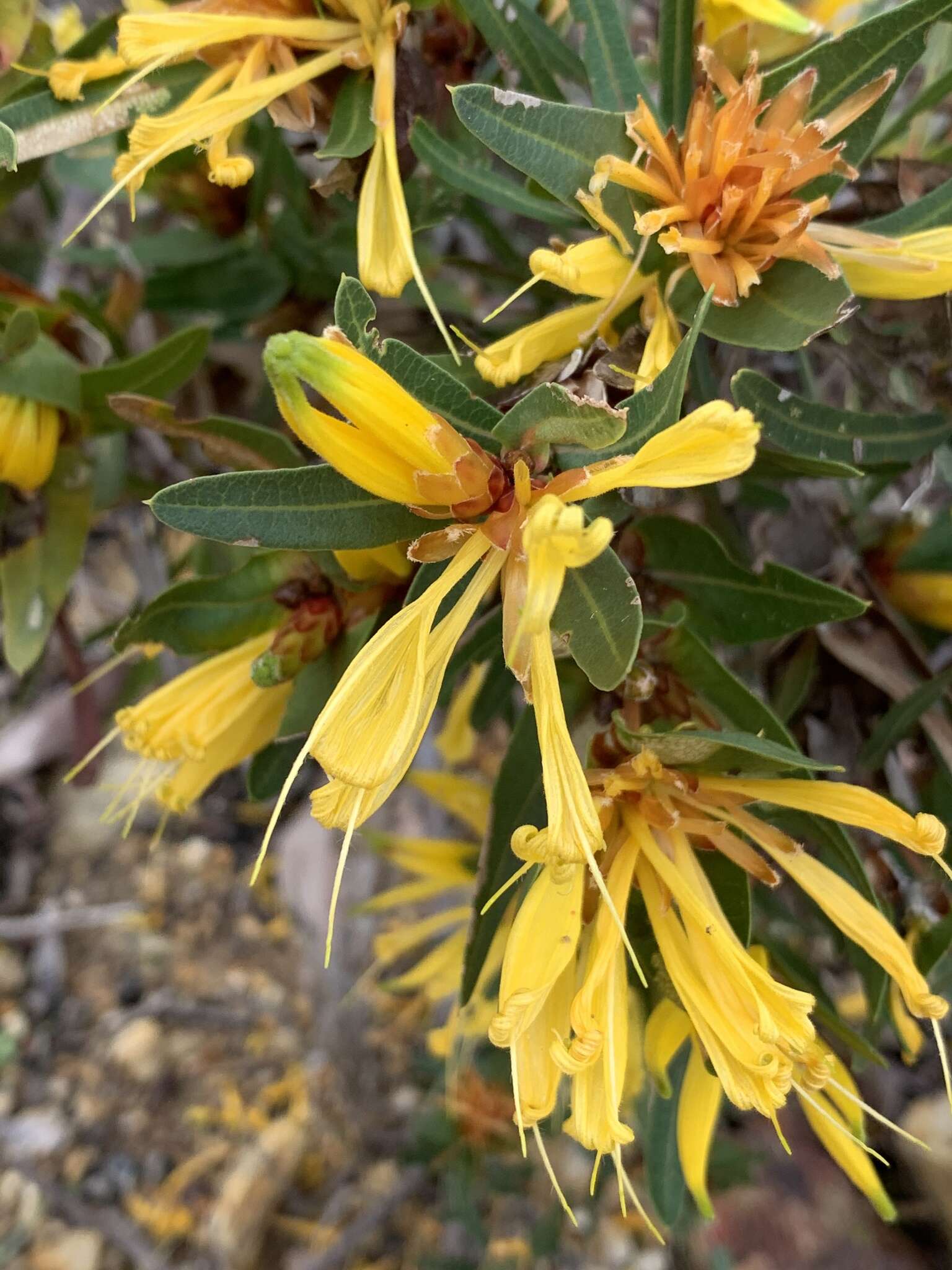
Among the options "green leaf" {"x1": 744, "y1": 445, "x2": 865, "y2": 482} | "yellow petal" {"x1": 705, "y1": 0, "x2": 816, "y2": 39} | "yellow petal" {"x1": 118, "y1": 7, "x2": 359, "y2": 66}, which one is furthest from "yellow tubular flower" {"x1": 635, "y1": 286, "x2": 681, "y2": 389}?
"yellow petal" {"x1": 118, "y1": 7, "x2": 359, "y2": 66}

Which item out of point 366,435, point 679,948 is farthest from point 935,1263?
point 366,435

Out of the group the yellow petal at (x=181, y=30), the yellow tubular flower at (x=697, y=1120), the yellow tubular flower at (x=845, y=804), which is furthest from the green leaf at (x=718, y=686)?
the yellow petal at (x=181, y=30)

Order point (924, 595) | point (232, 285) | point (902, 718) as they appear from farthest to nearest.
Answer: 1. point (232, 285)
2. point (924, 595)
3. point (902, 718)

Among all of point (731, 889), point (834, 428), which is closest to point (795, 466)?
point (834, 428)

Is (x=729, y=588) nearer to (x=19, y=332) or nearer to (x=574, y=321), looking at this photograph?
(x=574, y=321)

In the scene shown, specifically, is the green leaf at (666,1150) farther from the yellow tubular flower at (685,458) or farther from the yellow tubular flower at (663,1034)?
the yellow tubular flower at (685,458)

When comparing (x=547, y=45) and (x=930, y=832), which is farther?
(x=547, y=45)
